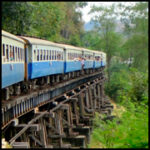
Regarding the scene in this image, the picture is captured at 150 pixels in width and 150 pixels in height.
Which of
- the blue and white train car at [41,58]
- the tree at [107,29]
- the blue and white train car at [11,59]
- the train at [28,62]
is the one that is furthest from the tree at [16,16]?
the tree at [107,29]

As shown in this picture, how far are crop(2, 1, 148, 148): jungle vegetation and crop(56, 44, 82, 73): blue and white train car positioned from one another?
342cm

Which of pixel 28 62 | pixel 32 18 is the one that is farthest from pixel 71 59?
pixel 28 62

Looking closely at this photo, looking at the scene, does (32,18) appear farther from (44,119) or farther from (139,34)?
(139,34)

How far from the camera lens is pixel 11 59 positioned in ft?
35.0

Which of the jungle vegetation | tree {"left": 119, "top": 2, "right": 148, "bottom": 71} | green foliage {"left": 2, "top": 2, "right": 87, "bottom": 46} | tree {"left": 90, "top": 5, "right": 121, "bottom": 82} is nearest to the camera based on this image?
the jungle vegetation

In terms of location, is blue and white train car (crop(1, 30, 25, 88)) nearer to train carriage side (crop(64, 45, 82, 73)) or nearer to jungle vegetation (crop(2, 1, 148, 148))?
jungle vegetation (crop(2, 1, 148, 148))

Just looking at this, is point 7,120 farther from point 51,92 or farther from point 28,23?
point 28,23

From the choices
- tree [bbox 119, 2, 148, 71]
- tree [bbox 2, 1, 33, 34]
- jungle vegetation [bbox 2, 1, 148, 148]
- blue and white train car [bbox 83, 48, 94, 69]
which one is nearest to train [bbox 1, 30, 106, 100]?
jungle vegetation [bbox 2, 1, 148, 148]

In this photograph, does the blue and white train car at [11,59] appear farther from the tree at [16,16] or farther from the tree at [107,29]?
the tree at [107,29]

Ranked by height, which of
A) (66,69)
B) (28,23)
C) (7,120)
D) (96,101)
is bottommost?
(96,101)

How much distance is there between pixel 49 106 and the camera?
16781 mm

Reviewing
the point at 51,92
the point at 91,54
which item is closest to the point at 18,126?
the point at 51,92

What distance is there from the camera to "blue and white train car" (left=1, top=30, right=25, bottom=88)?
383 inches

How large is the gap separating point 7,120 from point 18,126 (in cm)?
168
